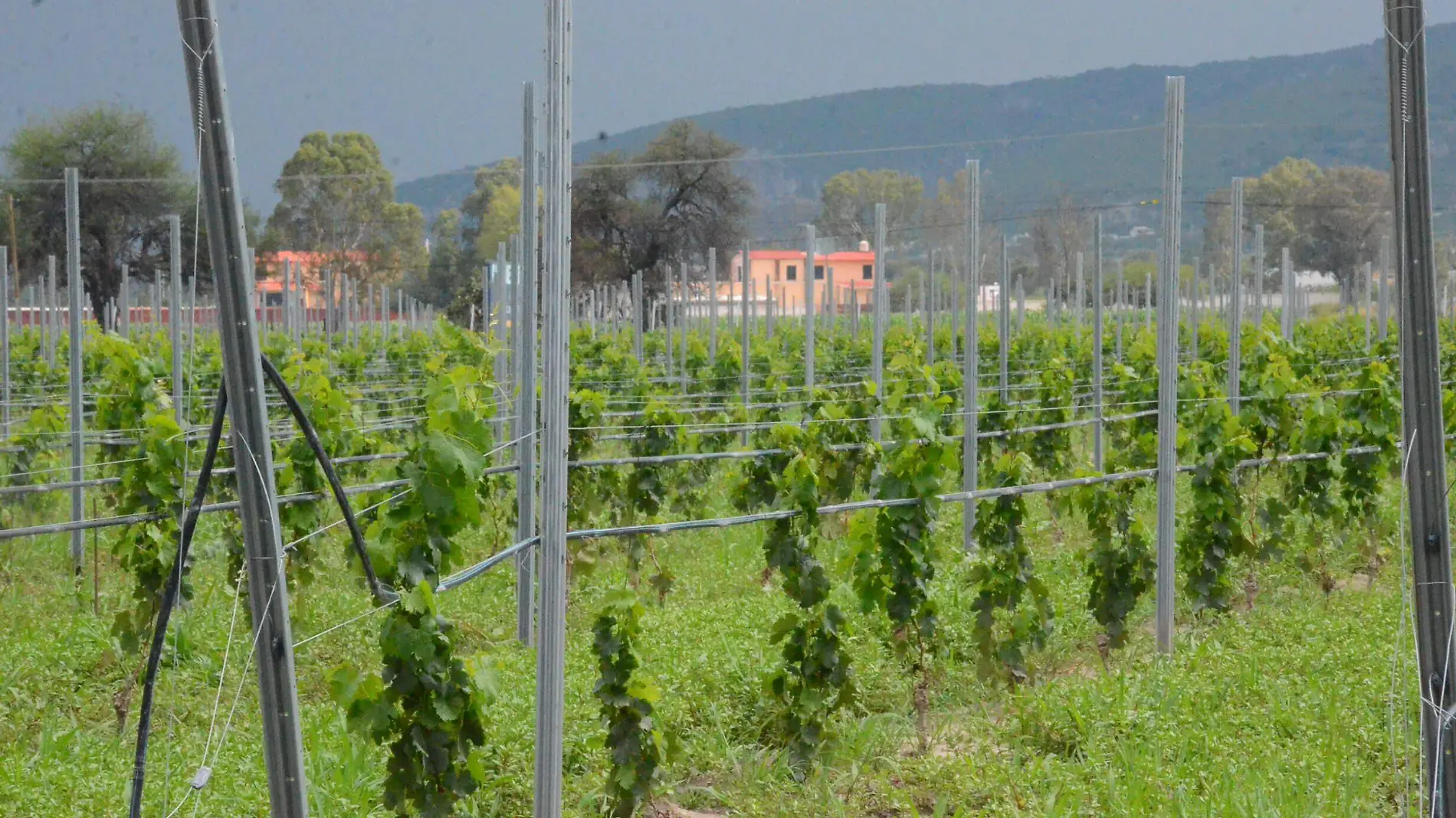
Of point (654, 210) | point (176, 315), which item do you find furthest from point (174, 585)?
point (654, 210)

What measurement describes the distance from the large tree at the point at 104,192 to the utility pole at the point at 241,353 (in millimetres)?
12830

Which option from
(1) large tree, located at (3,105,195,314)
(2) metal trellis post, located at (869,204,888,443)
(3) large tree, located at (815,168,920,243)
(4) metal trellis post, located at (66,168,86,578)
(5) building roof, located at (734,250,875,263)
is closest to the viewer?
(4) metal trellis post, located at (66,168,86,578)

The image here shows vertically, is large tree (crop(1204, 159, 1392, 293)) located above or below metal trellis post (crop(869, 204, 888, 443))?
above

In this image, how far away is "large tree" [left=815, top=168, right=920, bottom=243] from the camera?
49219mm

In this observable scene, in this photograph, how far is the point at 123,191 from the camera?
683 inches

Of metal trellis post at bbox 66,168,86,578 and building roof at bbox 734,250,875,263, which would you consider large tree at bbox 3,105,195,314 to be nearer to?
metal trellis post at bbox 66,168,86,578

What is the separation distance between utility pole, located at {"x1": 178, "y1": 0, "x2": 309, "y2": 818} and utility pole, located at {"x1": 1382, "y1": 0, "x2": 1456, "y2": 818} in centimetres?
216

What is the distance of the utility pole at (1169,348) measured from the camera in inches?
226

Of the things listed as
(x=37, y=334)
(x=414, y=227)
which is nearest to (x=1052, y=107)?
(x=414, y=227)

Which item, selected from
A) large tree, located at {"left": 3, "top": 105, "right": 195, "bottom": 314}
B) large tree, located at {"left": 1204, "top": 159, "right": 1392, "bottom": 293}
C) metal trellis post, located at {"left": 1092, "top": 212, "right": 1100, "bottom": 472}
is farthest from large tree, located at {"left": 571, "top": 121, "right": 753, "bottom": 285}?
metal trellis post, located at {"left": 1092, "top": 212, "right": 1100, "bottom": 472}

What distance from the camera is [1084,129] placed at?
79.1 m

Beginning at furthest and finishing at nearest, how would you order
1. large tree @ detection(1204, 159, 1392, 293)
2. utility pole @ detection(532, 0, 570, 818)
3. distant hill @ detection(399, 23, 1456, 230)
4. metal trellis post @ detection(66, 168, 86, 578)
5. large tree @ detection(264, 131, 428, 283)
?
large tree @ detection(1204, 159, 1392, 293) → distant hill @ detection(399, 23, 1456, 230) → large tree @ detection(264, 131, 428, 283) → metal trellis post @ detection(66, 168, 86, 578) → utility pole @ detection(532, 0, 570, 818)

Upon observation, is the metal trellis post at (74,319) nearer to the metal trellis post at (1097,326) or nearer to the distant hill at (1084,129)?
the distant hill at (1084,129)

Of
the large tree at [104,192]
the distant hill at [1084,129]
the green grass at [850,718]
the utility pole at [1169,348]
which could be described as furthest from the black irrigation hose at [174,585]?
the large tree at [104,192]
